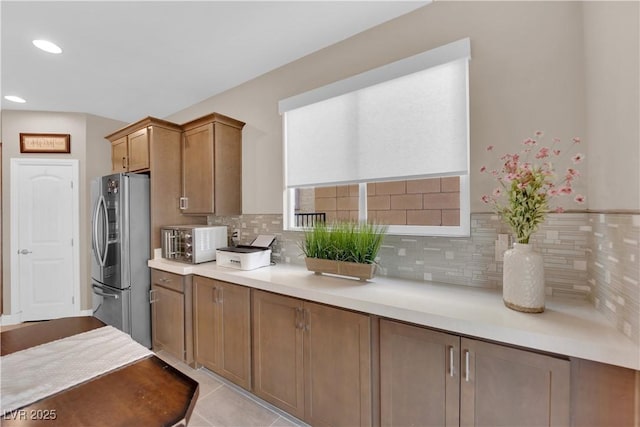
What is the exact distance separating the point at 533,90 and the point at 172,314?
3.10 meters

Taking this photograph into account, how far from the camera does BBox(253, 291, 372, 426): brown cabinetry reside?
1.40 meters

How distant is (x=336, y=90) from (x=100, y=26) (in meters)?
1.77

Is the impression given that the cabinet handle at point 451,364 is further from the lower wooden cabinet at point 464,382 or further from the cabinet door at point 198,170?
the cabinet door at point 198,170

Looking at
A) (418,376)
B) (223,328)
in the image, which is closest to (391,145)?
(418,376)

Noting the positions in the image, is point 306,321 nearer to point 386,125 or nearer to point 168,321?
point 386,125

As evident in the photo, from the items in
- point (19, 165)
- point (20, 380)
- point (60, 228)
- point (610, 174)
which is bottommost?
point (20, 380)

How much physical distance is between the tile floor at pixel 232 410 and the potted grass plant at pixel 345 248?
39.6 inches

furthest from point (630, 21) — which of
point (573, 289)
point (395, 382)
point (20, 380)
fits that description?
point (20, 380)

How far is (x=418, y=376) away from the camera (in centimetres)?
124

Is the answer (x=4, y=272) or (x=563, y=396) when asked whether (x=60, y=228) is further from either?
(x=563, y=396)

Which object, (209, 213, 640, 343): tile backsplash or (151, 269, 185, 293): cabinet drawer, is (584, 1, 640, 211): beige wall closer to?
(209, 213, 640, 343): tile backsplash

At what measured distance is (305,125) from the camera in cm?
235

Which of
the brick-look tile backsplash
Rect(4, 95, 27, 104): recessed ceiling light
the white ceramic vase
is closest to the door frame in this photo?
Rect(4, 95, 27, 104): recessed ceiling light

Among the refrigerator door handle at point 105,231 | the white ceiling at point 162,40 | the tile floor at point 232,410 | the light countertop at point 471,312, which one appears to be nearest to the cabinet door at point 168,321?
the tile floor at point 232,410
